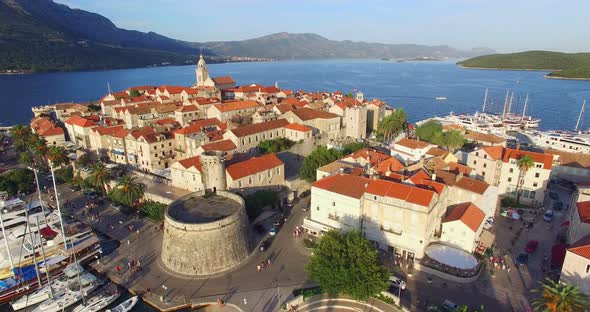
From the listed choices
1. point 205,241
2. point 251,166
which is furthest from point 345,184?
point 205,241

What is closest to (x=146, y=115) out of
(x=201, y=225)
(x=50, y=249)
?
(x=50, y=249)

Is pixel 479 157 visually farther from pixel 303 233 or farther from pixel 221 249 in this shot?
pixel 221 249

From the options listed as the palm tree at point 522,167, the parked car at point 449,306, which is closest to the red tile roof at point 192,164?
the parked car at point 449,306

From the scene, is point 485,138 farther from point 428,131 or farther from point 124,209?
point 124,209

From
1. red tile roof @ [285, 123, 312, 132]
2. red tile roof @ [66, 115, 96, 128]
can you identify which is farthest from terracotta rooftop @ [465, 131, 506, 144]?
red tile roof @ [66, 115, 96, 128]

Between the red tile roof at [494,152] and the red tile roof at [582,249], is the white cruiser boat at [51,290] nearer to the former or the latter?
the red tile roof at [582,249]
